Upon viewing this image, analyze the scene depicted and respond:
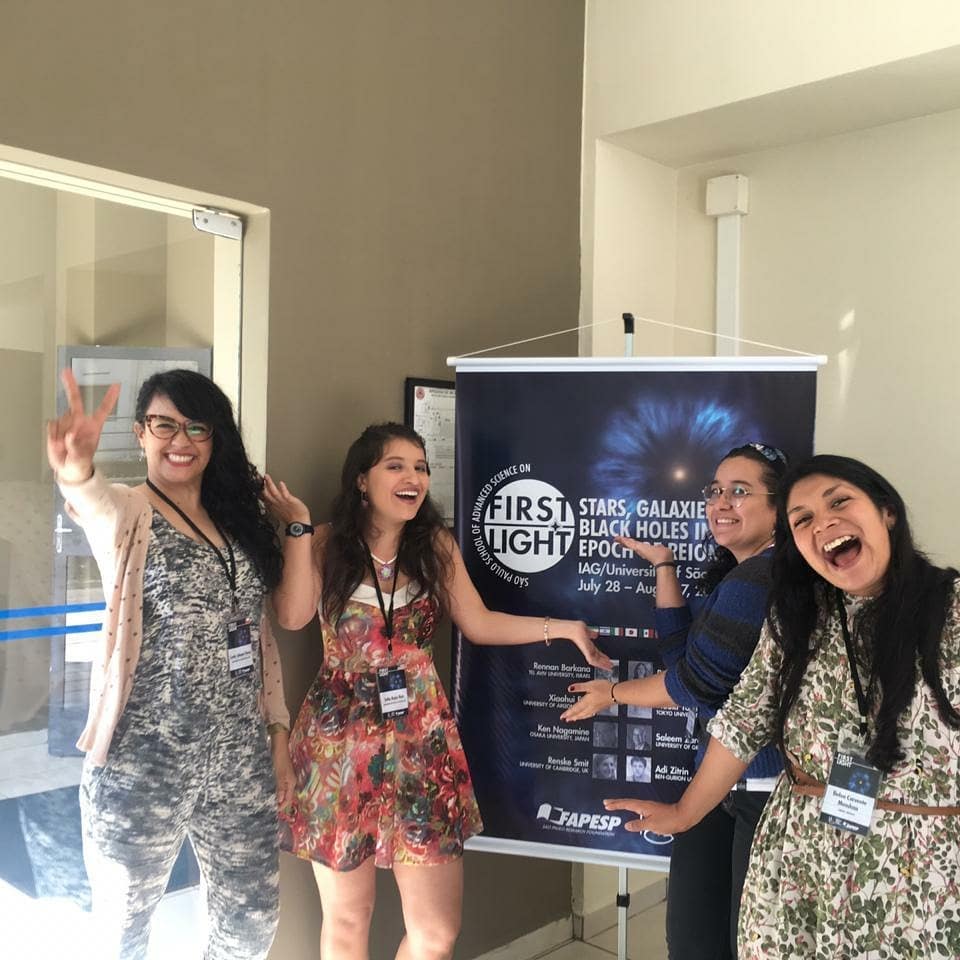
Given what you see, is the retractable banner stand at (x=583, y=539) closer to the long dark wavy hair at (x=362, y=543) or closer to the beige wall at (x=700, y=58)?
the long dark wavy hair at (x=362, y=543)

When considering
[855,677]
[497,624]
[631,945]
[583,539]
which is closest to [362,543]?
[497,624]

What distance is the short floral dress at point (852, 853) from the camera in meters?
1.54

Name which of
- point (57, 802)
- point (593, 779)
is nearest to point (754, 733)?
point (593, 779)

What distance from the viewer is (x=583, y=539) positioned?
9.14ft

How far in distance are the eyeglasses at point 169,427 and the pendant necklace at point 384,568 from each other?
58 cm

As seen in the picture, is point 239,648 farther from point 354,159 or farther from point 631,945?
point 631,945

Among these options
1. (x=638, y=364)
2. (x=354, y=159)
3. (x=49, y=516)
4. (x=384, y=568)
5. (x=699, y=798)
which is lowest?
(x=699, y=798)

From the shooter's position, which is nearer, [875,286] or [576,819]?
[576,819]

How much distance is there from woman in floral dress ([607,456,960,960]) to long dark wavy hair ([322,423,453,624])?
95 centimetres

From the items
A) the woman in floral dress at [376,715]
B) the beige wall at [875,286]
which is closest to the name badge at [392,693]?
the woman in floral dress at [376,715]

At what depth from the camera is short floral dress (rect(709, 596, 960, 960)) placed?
5.05 ft

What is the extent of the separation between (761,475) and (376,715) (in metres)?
1.13

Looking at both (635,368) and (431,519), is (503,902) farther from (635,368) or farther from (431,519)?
(635,368)

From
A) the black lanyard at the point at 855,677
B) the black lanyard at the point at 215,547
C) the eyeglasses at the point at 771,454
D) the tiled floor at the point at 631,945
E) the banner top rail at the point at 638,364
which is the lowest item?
the tiled floor at the point at 631,945
